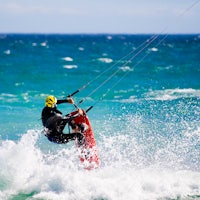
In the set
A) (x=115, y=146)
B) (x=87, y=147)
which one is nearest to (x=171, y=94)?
(x=115, y=146)

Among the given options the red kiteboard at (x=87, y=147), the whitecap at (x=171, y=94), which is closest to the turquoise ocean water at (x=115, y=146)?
the whitecap at (x=171, y=94)

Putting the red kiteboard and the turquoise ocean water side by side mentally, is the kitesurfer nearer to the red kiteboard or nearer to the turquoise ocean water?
the red kiteboard

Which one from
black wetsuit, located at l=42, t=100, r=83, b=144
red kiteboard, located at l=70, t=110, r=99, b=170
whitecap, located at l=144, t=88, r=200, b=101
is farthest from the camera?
whitecap, located at l=144, t=88, r=200, b=101

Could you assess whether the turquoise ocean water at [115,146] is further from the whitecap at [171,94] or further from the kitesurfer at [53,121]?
the kitesurfer at [53,121]

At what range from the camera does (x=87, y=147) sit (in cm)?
1277

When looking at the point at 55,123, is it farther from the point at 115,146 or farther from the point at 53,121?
the point at 115,146

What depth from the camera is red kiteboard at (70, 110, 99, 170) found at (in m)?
12.6

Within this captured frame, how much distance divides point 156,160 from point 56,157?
125 inches

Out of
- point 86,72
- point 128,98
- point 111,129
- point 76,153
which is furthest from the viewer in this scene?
point 86,72

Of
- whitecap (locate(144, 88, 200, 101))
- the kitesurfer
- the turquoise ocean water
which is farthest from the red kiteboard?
whitecap (locate(144, 88, 200, 101))

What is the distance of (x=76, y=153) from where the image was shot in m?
13.4

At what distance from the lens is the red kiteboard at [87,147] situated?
497 inches

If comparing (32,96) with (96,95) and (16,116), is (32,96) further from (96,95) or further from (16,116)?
(16,116)

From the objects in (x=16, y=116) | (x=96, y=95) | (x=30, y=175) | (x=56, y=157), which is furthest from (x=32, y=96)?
(x=30, y=175)
